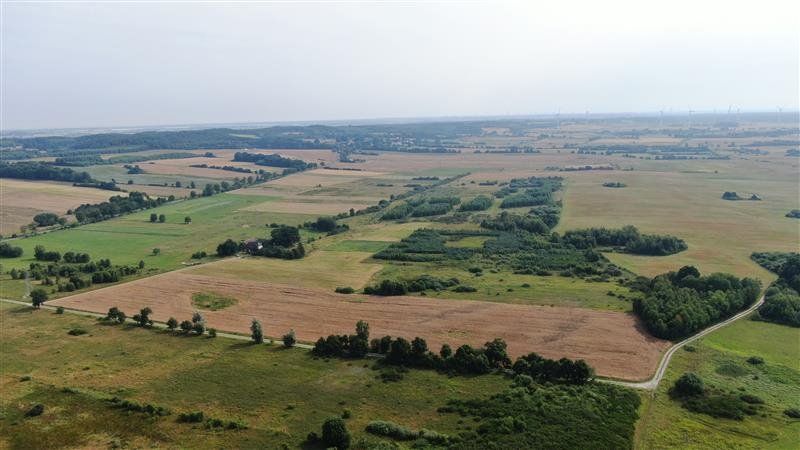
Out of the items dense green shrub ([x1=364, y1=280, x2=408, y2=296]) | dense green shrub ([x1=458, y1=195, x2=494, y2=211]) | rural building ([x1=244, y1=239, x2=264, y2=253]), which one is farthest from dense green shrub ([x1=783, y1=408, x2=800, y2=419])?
dense green shrub ([x1=458, y1=195, x2=494, y2=211])

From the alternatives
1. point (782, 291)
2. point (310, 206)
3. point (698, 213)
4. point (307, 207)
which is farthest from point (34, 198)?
point (698, 213)

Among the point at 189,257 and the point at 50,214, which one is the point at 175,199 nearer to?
the point at 50,214

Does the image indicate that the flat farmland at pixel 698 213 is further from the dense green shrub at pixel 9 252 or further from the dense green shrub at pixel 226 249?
the dense green shrub at pixel 9 252

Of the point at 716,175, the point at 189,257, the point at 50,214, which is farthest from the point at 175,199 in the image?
the point at 716,175

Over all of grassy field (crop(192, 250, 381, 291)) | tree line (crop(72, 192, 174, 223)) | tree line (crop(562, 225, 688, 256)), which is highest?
tree line (crop(72, 192, 174, 223))

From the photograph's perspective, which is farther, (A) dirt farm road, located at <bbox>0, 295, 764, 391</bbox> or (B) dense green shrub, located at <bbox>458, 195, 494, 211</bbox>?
(B) dense green shrub, located at <bbox>458, 195, 494, 211</bbox>

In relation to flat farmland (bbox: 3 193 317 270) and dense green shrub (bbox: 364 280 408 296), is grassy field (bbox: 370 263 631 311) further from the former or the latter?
flat farmland (bbox: 3 193 317 270)
